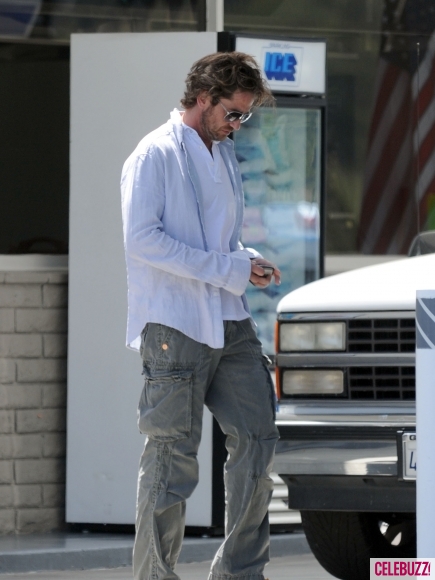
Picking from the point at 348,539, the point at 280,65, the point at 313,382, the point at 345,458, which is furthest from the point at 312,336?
the point at 280,65

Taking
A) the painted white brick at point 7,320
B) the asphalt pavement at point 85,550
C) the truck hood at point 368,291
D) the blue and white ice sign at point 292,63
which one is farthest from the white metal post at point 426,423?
the painted white brick at point 7,320

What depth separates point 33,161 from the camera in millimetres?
7762

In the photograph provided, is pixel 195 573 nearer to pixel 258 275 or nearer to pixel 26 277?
pixel 26 277

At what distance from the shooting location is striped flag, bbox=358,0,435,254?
356 inches

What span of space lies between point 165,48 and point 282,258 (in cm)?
139

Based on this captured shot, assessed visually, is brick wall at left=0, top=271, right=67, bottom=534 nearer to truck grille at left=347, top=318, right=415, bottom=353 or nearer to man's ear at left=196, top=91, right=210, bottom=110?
truck grille at left=347, top=318, right=415, bottom=353

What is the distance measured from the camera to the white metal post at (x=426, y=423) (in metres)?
3.48

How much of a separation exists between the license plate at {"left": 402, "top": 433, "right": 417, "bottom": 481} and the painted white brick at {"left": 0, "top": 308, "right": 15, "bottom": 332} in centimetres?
314

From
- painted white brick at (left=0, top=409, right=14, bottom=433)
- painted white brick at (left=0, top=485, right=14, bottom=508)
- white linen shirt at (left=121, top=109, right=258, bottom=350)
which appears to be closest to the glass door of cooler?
painted white brick at (left=0, top=409, right=14, bottom=433)

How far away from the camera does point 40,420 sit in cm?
753

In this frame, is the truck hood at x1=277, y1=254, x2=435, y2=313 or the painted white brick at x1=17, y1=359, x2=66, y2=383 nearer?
the truck hood at x1=277, y1=254, x2=435, y2=313

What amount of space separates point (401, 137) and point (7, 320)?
314 cm

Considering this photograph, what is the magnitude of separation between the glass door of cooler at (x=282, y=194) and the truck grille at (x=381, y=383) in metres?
2.56

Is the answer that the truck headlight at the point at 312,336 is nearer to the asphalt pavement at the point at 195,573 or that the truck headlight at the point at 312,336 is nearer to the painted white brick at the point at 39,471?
the asphalt pavement at the point at 195,573
